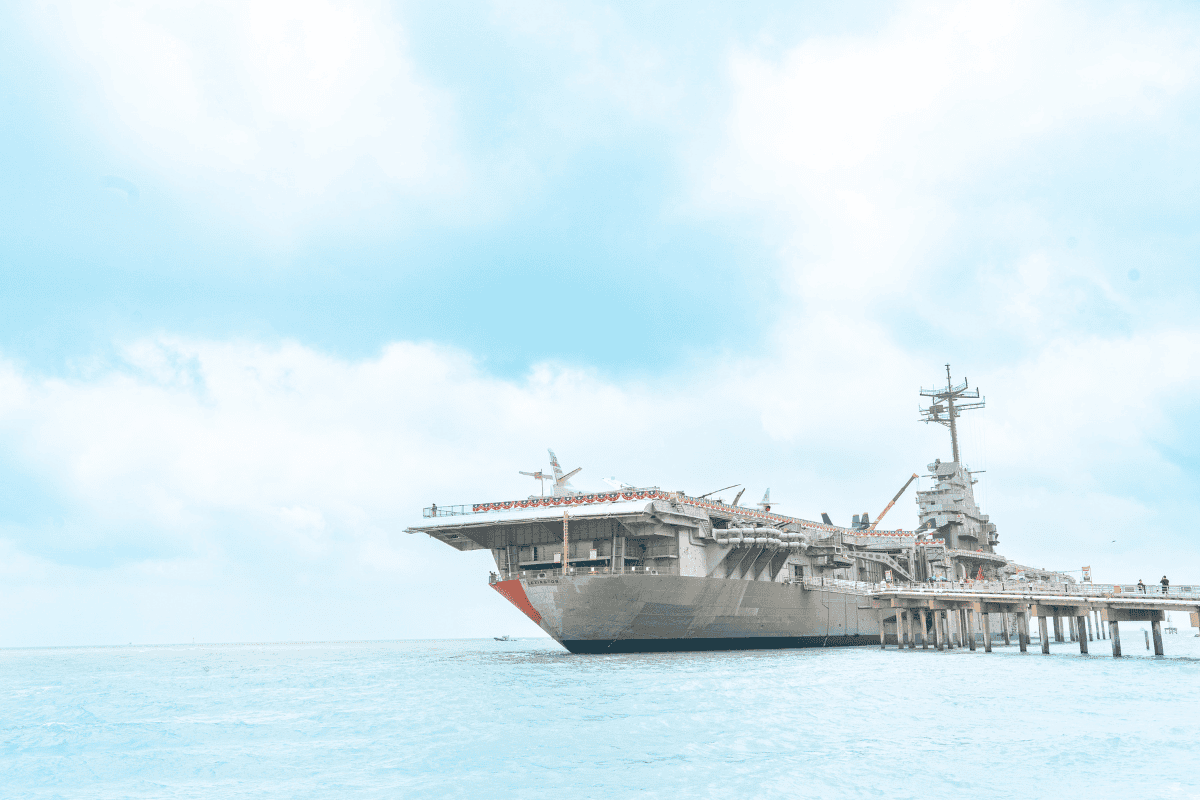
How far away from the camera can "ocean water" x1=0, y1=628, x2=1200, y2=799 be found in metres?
14.8

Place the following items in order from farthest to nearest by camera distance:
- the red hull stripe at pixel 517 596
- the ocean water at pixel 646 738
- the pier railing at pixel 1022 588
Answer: the red hull stripe at pixel 517 596 < the pier railing at pixel 1022 588 < the ocean water at pixel 646 738

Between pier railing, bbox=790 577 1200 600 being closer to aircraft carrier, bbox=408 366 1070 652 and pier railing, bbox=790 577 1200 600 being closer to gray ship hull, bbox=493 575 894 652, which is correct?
aircraft carrier, bbox=408 366 1070 652

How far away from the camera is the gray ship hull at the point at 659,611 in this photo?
129 ft

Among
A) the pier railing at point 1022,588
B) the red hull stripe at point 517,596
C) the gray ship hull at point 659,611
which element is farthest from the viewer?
the red hull stripe at point 517,596

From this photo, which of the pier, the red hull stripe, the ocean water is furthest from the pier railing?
the red hull stripe

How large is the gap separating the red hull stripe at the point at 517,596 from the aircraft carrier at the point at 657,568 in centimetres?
11

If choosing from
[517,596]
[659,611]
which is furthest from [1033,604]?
[517,596]

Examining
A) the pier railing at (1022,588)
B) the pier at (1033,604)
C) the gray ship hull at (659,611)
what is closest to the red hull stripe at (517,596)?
the gray ship hull at (659,611)

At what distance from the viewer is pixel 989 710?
877 inches

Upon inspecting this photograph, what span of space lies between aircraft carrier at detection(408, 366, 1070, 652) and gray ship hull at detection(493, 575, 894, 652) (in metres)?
0.06

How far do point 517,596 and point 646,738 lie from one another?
24145mm

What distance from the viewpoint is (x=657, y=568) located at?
41.4 m

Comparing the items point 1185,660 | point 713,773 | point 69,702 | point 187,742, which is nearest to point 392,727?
point 187,742

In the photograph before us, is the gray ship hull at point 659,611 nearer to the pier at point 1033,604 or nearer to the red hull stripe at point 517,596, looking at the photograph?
the red hull stripe at point 517,596
